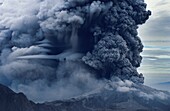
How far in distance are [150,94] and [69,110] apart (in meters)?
32.6

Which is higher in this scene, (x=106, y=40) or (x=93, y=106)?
(x=106, y=40)

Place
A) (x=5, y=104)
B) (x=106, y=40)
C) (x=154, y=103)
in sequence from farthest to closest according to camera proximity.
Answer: (x=154, y=103) < (x=5, y=104) < (x=106, y=40)

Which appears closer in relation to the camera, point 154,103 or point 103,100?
point 103,100

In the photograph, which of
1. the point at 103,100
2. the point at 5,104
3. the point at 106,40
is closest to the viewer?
the point at 106,40

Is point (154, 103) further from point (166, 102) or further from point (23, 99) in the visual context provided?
point (23, 99)

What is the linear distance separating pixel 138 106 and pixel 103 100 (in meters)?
13.0

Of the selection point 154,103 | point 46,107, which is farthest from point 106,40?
point 154,103

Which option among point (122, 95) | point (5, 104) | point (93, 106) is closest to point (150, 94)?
point (122, 95)

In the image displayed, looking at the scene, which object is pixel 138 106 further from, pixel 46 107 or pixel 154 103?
pixel 46 107

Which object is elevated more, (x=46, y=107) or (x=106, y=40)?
(x=106, y=40)

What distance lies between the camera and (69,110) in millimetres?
140625

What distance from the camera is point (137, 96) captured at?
144625 mm

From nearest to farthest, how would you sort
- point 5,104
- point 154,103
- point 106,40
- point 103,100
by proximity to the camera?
1. point 106,40
2. point 5,104
3. point 103,100
4. point 154,103

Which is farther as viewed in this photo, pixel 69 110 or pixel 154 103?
pixel 154 103
